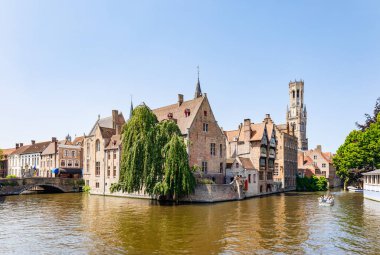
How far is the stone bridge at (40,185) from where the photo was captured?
208 feet

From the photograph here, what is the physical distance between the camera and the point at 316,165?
102 meters

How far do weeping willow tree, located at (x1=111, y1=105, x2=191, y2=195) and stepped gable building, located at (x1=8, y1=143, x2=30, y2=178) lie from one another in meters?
65.2

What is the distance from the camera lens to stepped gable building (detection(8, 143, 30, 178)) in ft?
331

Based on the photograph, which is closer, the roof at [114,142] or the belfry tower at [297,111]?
the roof at [114,142]

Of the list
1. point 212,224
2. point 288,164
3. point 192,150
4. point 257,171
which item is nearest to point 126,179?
point 192,150

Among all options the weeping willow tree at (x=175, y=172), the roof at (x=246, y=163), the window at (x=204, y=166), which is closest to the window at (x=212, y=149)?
the window at (x=204, y=166)

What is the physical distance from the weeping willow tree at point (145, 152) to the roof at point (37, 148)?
54.0 meters

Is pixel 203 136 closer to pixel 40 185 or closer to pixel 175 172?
pixel 175 172

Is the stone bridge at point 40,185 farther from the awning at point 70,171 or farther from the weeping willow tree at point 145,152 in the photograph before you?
the weeping willow tree at point 145,152

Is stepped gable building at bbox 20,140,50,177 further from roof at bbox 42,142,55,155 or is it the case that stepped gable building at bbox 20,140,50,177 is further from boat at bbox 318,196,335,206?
boat at bbox 318,196,335,206

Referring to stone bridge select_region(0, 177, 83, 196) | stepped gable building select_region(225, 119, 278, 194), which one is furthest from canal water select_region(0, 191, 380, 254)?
stone bridge select_region(0, 177, 83, 196)

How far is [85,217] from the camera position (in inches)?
1364

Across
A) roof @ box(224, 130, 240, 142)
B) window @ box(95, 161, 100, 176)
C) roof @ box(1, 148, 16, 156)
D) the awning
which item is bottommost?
the awning

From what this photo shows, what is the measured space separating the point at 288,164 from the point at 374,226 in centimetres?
5070
